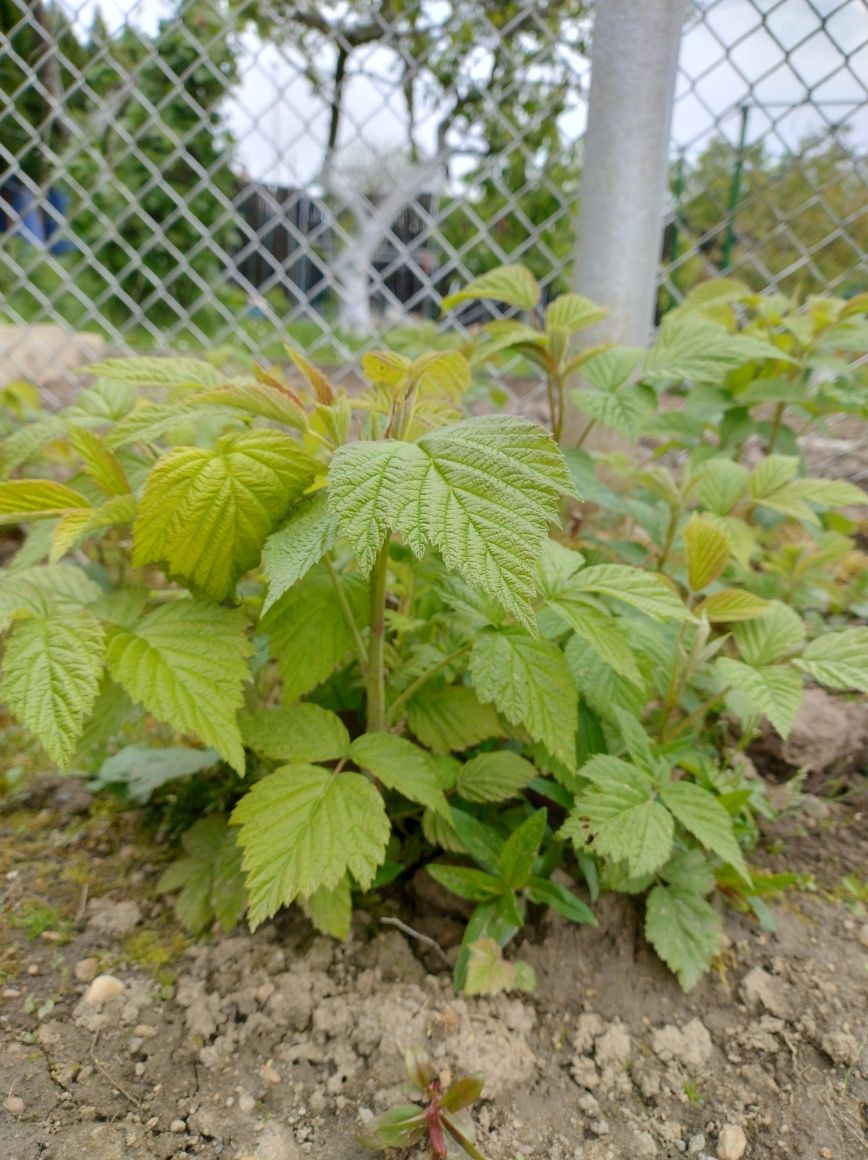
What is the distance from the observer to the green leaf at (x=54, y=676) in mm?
897

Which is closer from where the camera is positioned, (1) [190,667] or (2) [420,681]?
(1) [190,667]

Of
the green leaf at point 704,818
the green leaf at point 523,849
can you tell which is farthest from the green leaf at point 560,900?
the green leaf at point 704,818

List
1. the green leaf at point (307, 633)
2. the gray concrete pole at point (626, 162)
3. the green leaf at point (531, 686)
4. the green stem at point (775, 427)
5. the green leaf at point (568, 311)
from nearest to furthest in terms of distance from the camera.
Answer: the green leaf at point (531, 686), the green leaf at point (307, 633), the green leaf at point (568, 311), the gray concrete pole at point (626, 162), the green stem at point (775, 427)

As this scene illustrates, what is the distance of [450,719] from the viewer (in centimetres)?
122

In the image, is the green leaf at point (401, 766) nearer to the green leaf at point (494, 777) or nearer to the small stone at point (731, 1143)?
the green leaf at point (494, 777)

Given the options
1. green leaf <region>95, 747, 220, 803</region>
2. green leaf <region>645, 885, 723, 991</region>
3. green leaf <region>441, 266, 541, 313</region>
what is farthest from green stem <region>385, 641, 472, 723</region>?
green leaf <region>441, 266, 541, 313</region>

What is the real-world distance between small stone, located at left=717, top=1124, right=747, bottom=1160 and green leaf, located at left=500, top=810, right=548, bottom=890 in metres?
0.36

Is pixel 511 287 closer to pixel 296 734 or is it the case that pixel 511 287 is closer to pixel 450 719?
pixel 450 719

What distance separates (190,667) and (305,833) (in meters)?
0.24

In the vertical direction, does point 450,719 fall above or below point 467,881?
above

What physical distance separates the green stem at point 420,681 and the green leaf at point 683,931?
441mm

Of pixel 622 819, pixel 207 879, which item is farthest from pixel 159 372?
pixel 622 819

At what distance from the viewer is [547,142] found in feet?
7.27

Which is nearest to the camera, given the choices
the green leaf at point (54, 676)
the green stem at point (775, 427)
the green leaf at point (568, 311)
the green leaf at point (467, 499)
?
the green leaf at point (467, 499)
